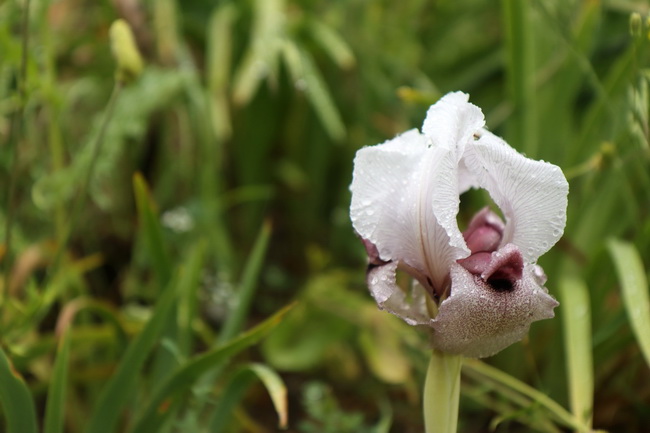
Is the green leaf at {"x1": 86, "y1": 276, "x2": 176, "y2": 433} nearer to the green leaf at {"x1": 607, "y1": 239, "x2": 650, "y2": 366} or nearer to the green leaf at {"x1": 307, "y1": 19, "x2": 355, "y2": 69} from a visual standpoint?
the green leaf at {"x1": 607, "y1": 239, "x2": 650, "y2": 366}

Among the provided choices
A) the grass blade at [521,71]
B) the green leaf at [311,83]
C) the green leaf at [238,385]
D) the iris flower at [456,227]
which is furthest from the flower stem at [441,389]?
the green leaf at [311,83]

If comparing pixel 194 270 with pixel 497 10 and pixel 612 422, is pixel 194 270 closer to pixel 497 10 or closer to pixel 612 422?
pixel 612 422

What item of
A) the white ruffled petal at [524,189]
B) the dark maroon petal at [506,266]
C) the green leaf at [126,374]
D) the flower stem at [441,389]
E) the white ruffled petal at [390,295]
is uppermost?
the white ruffled petal at [524,189]

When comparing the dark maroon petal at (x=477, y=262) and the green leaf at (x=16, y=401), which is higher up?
the dark maroon petal at (x=477, y=262)

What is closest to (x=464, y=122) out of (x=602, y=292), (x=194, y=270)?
(x=194, y=270)

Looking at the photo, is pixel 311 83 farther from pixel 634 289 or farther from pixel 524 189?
pixel 524 189

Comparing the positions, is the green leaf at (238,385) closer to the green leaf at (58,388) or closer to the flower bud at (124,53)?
the green leaf at (58,388)
